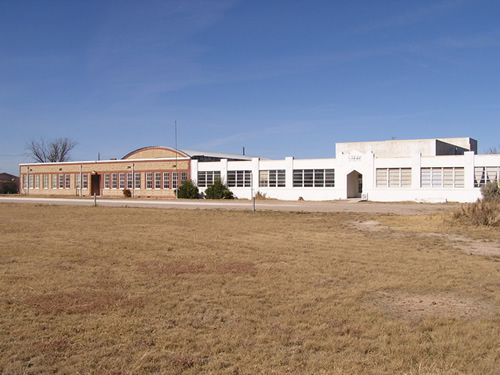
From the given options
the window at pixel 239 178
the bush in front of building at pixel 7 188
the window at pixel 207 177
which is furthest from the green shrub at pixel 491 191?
the bush in front of building at pixel 7 188

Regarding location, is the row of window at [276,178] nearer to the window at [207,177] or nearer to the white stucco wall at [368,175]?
the window at [207,177]

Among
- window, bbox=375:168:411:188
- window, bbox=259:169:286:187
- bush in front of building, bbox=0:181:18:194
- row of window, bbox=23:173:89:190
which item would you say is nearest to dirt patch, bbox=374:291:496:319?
window, bbox=375:168:411:188

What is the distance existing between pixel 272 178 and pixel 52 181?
1283 inches

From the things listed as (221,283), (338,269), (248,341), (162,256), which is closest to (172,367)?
(248,341)

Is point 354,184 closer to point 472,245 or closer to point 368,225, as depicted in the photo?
point 368,225

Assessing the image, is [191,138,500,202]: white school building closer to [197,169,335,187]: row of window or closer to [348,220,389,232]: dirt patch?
[197,169,335,187]: row of window

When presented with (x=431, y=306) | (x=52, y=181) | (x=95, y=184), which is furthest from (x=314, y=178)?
(x=431, y=306)

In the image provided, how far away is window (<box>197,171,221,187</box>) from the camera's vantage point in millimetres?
51750

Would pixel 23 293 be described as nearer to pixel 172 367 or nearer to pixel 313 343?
pixel 172 367

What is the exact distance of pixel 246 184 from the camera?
49.7 metres

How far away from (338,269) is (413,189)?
3354cm

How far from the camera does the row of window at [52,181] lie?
6075 cm

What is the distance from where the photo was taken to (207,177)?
52344 mm

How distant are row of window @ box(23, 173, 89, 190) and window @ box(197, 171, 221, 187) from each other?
1700cm
